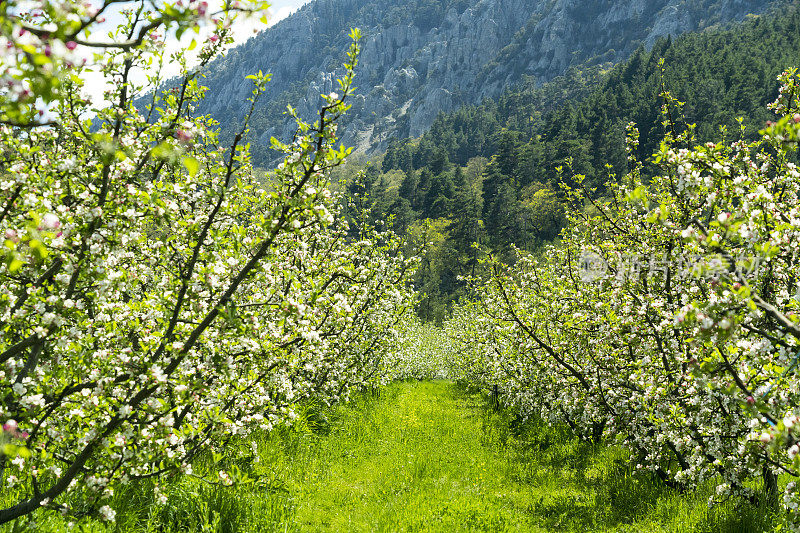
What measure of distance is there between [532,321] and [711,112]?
7359 cm

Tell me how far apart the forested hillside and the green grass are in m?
49.2

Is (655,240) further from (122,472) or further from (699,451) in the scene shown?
(122,472)

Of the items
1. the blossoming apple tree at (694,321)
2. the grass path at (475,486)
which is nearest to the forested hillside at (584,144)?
the grass path at (475,486)

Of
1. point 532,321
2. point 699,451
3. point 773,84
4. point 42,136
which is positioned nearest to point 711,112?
point 773,84

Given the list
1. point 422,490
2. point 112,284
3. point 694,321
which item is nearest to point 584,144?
point 422,490

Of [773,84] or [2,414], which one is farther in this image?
[773,84]

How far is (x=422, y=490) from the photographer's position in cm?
956

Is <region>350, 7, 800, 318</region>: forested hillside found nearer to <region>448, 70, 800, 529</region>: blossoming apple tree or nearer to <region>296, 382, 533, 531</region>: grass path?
<region>296, 382, 533, 531</region>: grass path

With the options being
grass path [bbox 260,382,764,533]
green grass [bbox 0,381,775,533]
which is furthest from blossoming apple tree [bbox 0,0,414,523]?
grass path [bbox 260,382,764,533]

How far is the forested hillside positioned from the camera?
71312 mm

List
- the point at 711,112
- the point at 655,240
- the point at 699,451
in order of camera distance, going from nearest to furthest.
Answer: the point at 699,451 < the point at 655,240 < the point at 711,112

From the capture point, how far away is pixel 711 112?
69125mm

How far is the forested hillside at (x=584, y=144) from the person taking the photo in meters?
71.3

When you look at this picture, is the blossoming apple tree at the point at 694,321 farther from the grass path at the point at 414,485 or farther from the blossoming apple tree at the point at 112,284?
the blossoming apple tree at the point at 112,284
